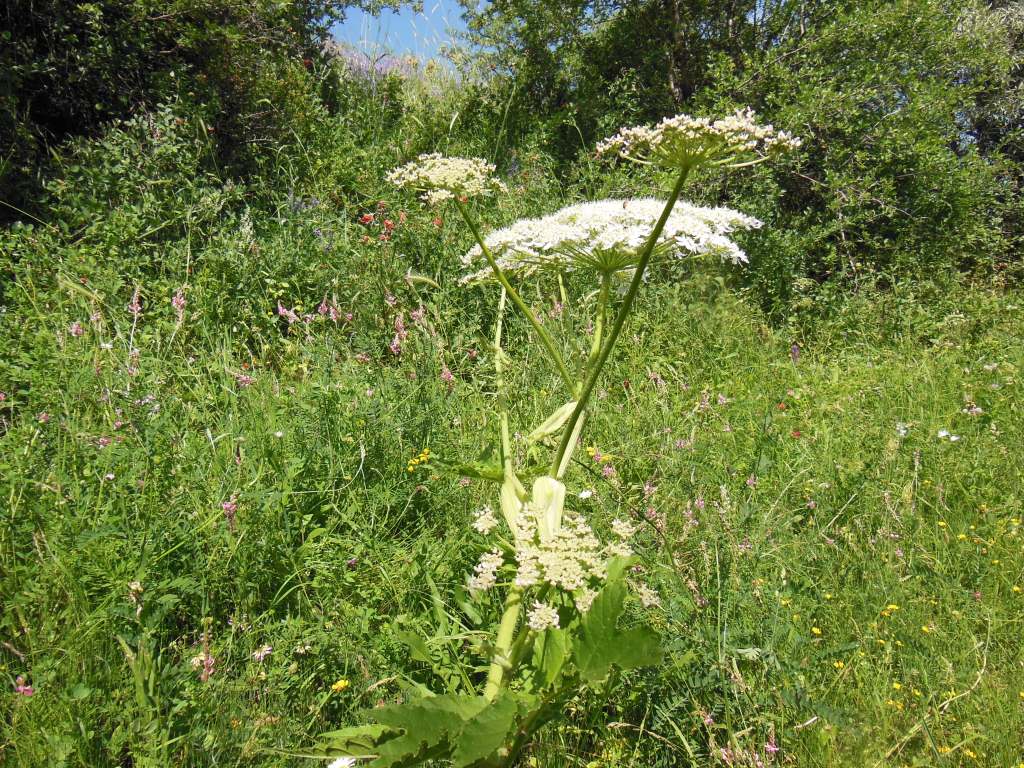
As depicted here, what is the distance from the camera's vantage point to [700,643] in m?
2.00

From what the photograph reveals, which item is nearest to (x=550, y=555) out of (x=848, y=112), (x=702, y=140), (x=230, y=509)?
(x=702, y=140)

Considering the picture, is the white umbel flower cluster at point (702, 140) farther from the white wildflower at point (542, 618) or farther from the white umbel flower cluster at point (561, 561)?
the white wildflower at point (542, 618)

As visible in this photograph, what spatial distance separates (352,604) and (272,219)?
364 cm

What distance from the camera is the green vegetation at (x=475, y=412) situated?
1884 mm

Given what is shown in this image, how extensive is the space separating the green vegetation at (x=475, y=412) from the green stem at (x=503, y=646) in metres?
0.29

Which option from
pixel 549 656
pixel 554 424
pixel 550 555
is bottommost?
pixel 549 656

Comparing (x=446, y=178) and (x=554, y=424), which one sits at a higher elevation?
(x=446, y=178)

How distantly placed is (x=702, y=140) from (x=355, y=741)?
1.53 meters

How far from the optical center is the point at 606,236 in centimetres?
171

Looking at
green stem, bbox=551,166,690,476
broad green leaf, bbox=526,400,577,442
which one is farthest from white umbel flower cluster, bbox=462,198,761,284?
broad green leaf, bbox=526,400,577,442

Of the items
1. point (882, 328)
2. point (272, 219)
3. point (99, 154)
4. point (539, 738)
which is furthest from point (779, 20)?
point (539, 738)

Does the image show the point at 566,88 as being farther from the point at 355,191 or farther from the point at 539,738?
the point at 539,738

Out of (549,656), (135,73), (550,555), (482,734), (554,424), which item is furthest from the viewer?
(135,73)

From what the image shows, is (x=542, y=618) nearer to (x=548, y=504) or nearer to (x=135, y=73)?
(x=548, y=504)
